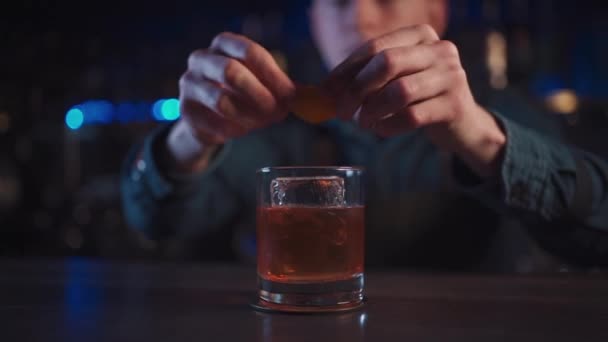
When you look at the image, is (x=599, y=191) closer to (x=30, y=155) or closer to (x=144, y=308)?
(x=144, y=308)

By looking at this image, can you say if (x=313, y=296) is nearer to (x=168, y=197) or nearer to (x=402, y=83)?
(x=402, y=83)

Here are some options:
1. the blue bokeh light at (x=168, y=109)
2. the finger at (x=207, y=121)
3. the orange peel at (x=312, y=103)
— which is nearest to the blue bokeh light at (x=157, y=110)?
the blue bokeh light at (x=168, y=109)

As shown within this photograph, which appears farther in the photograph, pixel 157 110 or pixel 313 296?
pixel 157 110

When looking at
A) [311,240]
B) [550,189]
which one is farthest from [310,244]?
[550,189]

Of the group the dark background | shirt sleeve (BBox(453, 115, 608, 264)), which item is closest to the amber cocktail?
shirt sleeve (BBox(453, 115, 608, 264))

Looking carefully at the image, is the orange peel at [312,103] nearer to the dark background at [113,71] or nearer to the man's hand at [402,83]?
the man's hand at [402,83]
